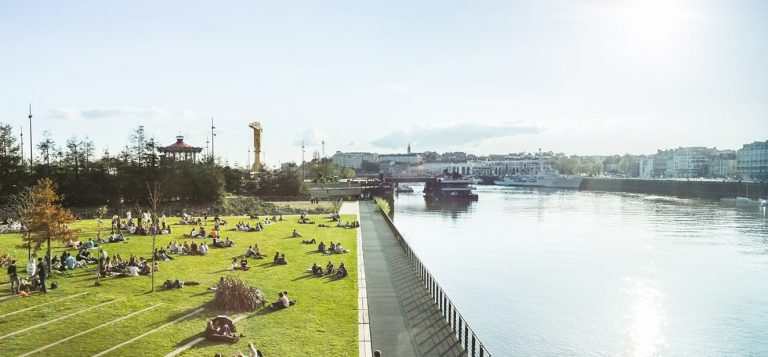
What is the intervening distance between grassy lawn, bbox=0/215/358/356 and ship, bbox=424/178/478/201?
9837 cm

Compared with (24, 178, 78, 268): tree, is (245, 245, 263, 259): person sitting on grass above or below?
below

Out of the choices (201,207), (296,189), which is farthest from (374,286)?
(296,189)

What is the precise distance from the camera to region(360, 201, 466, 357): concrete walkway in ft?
62.3

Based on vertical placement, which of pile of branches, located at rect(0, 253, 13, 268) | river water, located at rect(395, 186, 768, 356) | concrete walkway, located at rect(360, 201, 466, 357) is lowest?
river water, located at rect(395, 186, 768, 356)

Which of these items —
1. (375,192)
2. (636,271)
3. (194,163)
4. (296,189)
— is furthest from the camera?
(375,192)

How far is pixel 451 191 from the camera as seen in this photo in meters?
133

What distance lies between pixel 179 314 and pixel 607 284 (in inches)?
1108

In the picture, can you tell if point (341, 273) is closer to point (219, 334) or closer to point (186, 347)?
point (219, 334)

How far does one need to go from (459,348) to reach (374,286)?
30.1ft

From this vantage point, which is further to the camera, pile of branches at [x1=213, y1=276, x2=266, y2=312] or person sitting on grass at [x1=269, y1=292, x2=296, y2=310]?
person sitting on grass at [x1=269, y1=292, x2=296, y2=310]

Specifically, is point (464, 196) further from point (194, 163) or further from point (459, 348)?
point (459, 348)

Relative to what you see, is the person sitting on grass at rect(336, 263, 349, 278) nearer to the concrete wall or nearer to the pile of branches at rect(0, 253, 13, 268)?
the pile of branches at rect(0, 253, 13, 268)

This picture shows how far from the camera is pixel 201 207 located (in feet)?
227

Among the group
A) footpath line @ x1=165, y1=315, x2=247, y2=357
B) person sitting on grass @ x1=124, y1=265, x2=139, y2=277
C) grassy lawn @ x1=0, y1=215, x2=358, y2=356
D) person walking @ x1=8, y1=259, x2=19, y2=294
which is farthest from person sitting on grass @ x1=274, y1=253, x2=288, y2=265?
footpath line @ x1=165, y1=315, x2=247, y2=357
